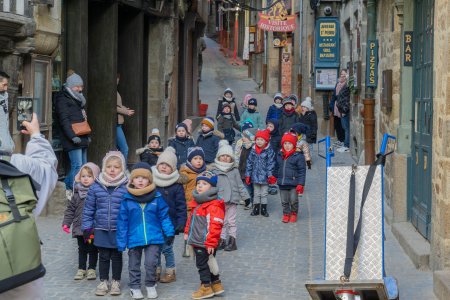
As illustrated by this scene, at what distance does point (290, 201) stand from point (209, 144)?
1882 mm

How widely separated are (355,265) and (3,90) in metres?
4.63

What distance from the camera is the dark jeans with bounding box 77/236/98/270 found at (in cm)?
884

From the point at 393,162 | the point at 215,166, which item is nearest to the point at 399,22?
the point at 393,162

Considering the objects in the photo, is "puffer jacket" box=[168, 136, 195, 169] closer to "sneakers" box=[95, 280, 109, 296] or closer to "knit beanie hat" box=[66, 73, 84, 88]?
"knit beanie hat" box=[66, 73, 84, 88]

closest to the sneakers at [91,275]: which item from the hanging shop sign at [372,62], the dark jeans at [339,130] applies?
the hanging shop sign at [372,62]

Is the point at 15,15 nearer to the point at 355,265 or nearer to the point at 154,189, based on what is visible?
the point at 154,189

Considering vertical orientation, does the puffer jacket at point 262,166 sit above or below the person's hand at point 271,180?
above

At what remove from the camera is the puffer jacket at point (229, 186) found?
10.4 m

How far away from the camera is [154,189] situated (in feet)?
26.9

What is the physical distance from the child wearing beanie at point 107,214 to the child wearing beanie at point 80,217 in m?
0.33

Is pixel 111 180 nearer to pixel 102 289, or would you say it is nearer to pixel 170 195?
pixel 170 195

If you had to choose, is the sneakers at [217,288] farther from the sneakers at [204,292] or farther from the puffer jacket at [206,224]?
the puffer jacket at [206,224]

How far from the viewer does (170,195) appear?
346 inches

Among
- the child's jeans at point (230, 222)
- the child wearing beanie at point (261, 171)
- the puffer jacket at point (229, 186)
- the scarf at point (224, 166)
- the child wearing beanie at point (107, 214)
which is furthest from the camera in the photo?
the child wearing beanie at point (261, 171)
